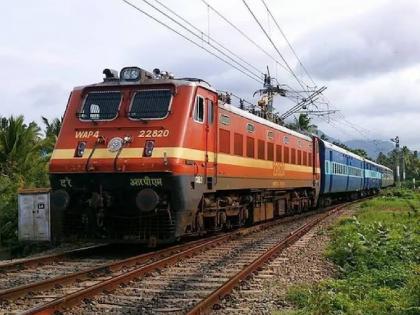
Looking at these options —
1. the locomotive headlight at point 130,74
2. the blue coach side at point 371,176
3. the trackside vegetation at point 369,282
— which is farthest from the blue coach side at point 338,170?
the locomotive headlight at point 130,74

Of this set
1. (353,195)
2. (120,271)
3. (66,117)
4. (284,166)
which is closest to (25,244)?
(66,117)

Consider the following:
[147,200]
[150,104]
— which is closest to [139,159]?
[147,200]

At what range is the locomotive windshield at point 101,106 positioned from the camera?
1249 cm

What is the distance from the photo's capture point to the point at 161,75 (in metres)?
13.0

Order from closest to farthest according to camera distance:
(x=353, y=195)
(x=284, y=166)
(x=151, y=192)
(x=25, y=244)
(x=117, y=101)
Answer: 1. (x=151, y=192)
2. (x=117, y=101)
3. (x=25, y=244)
4. (x=284, y=166)
5. (x=353, y=195)

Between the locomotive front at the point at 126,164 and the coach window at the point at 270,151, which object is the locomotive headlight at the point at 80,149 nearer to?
the locomotive front at the point at 126,164

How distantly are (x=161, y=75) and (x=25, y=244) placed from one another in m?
6.81

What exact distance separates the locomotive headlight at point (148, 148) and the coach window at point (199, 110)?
1.22 meters

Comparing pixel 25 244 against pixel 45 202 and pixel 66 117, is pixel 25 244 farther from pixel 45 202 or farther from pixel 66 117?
pixel 66 117

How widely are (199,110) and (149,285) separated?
5.06m

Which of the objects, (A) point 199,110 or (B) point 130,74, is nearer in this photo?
(A) point 199,110

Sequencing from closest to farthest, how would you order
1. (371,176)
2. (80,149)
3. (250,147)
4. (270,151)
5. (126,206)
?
Result: (126,206), (80,149), (250,147), (270,151), (371,176)

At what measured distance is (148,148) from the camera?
38.2 feet

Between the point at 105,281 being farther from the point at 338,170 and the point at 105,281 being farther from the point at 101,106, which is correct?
the point at 338,170
